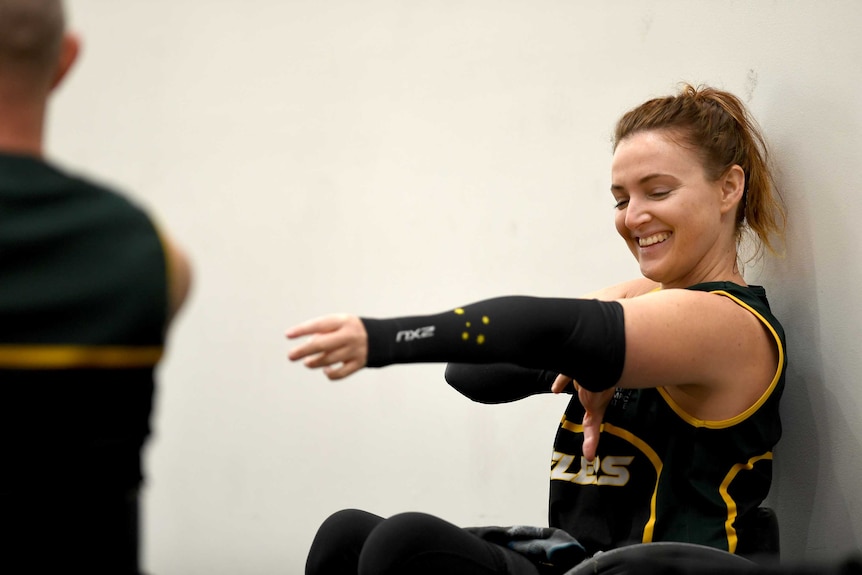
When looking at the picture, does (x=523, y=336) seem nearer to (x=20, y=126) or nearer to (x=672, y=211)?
(x=672, y=211)

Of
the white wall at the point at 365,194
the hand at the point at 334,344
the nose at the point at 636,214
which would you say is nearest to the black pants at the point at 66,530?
the hand at the point at 334,344

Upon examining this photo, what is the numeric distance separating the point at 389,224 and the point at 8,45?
125 cm

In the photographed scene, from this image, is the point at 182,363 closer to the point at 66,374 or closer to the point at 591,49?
the point at 591,49

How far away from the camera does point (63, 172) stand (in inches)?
27.0

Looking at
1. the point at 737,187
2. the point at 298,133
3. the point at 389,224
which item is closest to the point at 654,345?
the point at 737,187

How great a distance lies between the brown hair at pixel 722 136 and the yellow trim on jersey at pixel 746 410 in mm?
190

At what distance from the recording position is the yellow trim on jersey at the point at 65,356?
629 mm

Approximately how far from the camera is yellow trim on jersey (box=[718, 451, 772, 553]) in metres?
1.06

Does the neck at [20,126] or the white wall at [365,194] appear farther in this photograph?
the white wall at [365,194]

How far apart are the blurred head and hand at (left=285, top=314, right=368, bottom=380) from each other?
0.30 meters

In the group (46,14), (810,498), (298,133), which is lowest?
(810,498)

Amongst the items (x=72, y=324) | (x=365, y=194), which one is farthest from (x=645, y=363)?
(x=365, y=194)

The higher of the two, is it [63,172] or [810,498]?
[63,172]

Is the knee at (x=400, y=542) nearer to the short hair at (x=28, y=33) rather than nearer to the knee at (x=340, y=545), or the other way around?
the knee at (x=340, y=545)
